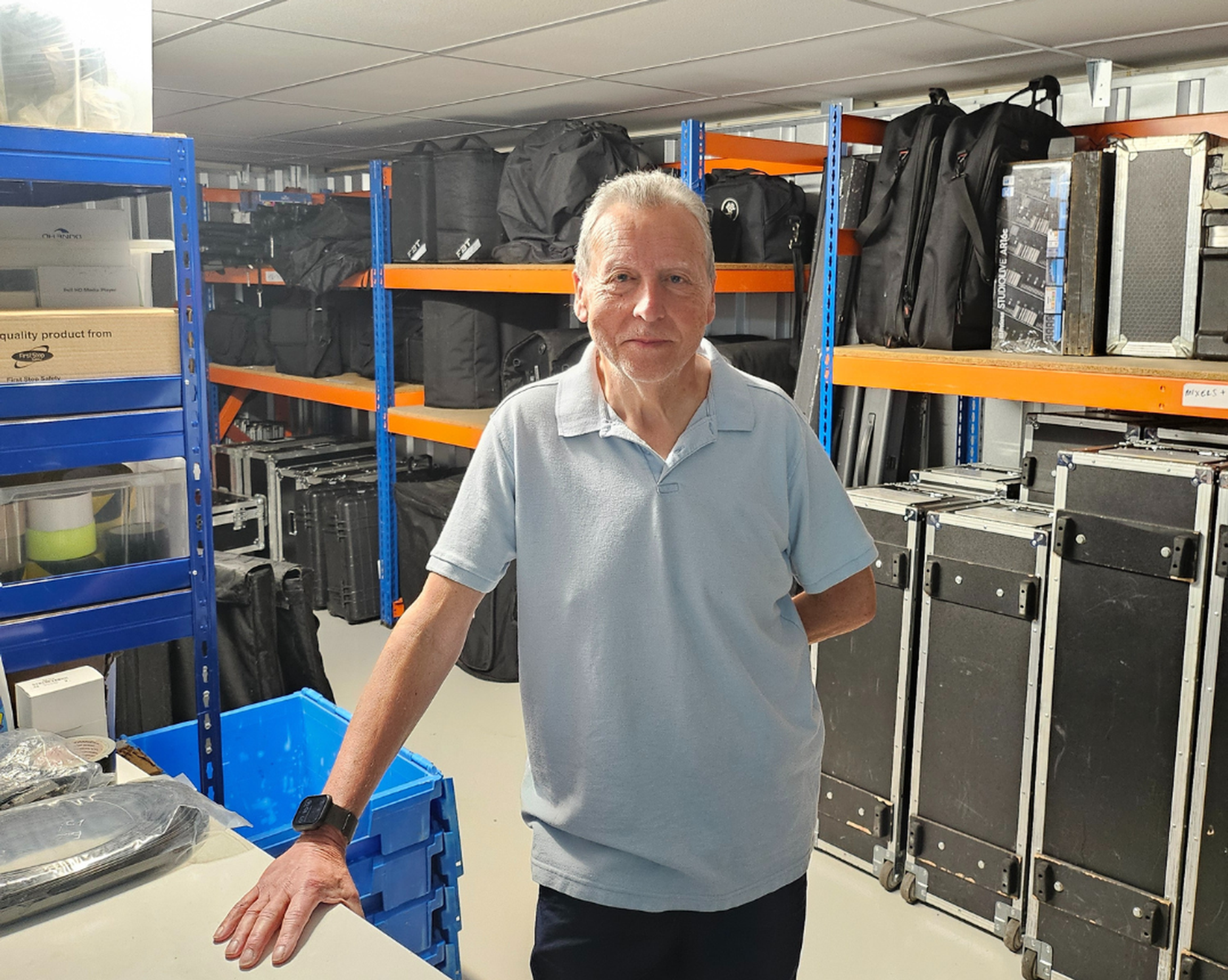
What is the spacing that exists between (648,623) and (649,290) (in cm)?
45

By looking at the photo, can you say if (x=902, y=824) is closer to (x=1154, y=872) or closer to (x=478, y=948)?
(x=1154, y=872)

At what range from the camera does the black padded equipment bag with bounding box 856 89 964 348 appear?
3150 mm

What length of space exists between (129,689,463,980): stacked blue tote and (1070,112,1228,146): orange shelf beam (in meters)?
2.59

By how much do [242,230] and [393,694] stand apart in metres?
5.93

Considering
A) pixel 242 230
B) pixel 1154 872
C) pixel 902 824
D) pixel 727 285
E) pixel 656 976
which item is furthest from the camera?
pixel 242 230

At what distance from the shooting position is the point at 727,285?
12.6ft

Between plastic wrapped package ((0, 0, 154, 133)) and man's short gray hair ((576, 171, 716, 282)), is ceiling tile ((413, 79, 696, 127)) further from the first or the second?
man's short gray hair ((576, 171, 716, 282))

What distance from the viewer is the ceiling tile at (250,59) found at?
3.29 meters

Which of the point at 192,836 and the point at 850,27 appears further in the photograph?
the point at 850,27

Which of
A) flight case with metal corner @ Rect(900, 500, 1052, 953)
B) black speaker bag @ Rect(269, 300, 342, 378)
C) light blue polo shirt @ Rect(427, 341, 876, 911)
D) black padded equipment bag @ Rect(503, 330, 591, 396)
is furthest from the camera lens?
black speaker bag @ Rect(269, 300, 342, 378)

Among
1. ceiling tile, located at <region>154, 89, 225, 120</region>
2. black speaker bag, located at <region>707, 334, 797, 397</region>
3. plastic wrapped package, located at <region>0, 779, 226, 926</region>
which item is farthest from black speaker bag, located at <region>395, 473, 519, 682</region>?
plastic wrapped package, located at <region>0, 779, 226, 926</region>

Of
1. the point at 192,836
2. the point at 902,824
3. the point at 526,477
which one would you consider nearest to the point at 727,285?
the point at 902,824

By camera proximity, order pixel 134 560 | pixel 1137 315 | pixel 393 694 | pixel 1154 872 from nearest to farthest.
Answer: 1. pixel 393 694
2. pixel 134 560
3. pixel 1154 872
4. pixel 1137 315

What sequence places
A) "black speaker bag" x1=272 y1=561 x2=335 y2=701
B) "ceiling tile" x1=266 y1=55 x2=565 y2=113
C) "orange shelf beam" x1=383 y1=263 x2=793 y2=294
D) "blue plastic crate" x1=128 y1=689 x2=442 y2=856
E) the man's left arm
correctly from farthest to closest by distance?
"orange shelf beam" x1=383 y1=263 x2=793 y2=294 < "ceiling tile" x1=266 y1=55 x2=565 y2=113 < "black speaker bag" x1=272 y1=561 x2=335 y2=701 < "blue plastic crate" x1=128 y1=689 x2=442 y2=856 < the man's left arm
